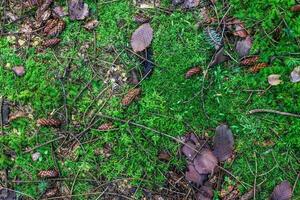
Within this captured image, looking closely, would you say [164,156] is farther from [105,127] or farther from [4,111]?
[4,111]

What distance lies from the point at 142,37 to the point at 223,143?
1.22m

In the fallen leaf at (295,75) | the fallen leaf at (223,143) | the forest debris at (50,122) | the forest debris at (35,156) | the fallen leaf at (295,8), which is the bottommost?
the forest debris at (35,156)

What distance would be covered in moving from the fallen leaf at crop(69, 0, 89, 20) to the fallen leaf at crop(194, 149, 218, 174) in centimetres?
170

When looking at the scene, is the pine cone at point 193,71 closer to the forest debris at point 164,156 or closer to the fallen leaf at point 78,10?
the forest debris at point 164,156

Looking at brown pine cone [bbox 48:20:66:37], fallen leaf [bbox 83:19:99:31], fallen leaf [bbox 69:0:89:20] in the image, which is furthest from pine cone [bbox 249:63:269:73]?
brown pine cone [bbox 48:20:66:37]

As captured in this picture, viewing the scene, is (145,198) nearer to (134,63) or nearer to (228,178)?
(228,178)

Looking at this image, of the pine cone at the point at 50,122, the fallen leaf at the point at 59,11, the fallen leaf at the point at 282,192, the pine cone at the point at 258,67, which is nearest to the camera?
the fallen leaf at the point at 282,192

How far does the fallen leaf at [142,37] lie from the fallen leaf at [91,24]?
1.25 ft

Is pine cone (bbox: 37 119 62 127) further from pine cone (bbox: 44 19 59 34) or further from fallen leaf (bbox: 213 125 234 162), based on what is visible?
fallen leaf (bbox: 213 125 234 162)

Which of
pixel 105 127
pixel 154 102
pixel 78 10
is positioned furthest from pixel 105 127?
pixel 78 10

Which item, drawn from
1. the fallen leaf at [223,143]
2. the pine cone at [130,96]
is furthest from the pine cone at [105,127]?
the fallen leaf at [223,143]

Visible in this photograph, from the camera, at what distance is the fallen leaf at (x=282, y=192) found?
11.9 feet

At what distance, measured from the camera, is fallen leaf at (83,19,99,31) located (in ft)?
12.9

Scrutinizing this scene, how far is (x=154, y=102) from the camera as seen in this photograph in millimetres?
3842
